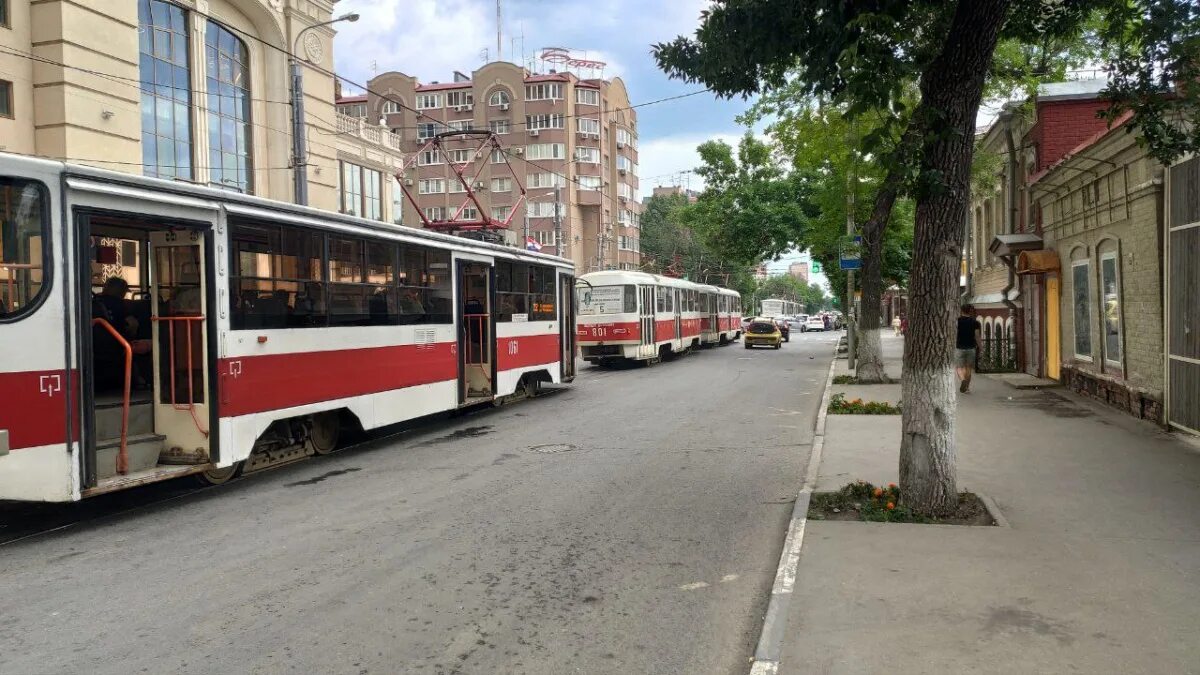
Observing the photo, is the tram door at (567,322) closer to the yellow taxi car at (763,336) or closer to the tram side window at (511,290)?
the tram side window at (511,290)

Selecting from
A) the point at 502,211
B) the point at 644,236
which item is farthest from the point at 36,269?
the point at 644,236

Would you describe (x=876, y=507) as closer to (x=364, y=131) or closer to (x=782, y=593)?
(x=782, y=593)

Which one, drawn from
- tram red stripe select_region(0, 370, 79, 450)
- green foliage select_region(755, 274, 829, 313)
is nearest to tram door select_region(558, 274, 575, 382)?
tram red stripe select_region(0, 370, 79, 450)

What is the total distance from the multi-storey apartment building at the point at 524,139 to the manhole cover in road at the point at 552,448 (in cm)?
5084

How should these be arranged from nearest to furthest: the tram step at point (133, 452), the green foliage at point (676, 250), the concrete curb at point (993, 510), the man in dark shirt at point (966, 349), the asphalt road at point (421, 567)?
the asphalt road at point (421, 567), the concrete curb at point (993, 510), the tram step at point (133, 452), the man in dark shirt at point (966, 349), the green foliage at point (676, 250)

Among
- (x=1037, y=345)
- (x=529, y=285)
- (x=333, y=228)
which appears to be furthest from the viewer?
(x=1037, y=345)

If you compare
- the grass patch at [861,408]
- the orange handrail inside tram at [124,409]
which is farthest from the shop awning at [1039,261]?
the orange handrail inside tram at [124,409]

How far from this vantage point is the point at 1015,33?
8.55 metres

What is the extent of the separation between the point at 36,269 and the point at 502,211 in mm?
59600

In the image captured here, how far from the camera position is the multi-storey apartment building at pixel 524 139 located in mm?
64000

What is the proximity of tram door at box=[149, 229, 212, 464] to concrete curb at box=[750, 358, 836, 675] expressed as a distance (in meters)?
5.68

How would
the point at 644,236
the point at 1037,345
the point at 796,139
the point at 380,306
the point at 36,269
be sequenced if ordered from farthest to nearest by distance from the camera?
the point at 644,236 < the point at 796,139 < the point at 1037,345 < the point at 380,306 < the point at 36,269

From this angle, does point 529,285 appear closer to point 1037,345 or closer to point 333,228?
point 333,228

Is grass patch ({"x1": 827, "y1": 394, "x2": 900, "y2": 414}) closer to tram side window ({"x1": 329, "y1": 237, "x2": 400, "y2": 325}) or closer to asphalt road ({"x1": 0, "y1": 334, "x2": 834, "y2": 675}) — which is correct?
asphalt road ({"x1": 0, "y1": 334, "x2": 834, "y2": 675})
